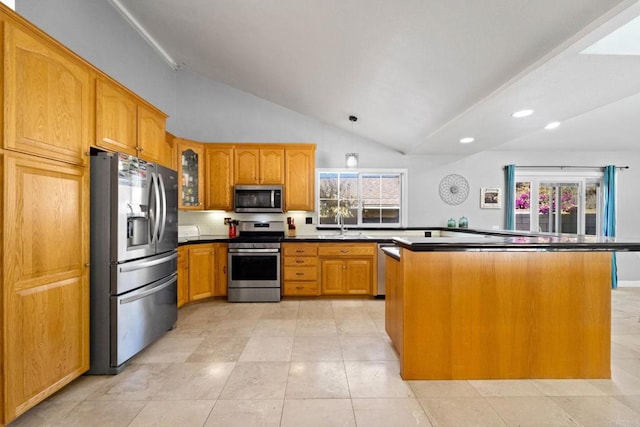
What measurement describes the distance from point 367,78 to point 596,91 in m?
1.78

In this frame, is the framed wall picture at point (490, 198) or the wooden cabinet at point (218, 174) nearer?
the wooden cabinet at point (218, 174)

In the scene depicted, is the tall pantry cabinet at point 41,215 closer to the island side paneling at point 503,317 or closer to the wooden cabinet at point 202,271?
the wooden cabinet at point 202,271

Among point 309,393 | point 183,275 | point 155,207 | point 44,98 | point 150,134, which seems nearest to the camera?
point 44,98

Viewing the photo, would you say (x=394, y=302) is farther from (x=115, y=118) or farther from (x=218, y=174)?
(x=218, y=174)

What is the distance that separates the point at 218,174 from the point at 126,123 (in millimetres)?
1936

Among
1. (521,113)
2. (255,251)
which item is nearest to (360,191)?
(255,251)

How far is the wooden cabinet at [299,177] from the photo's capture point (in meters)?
4.53

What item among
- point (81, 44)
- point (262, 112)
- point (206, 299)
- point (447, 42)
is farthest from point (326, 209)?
point (81, 44)

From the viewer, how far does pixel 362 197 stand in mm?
5020

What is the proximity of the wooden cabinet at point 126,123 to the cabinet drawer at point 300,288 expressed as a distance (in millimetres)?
2268

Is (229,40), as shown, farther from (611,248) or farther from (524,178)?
(524,178)

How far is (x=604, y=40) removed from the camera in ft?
5.74

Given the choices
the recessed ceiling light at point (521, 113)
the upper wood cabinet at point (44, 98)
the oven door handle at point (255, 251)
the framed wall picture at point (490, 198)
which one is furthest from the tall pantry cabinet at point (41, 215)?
the framed wall picture at point (490, 198)

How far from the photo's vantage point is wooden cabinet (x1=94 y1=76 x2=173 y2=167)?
228 cm
